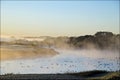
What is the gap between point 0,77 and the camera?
99.9 feet

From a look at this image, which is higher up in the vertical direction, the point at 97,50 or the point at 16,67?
the point at 16,67

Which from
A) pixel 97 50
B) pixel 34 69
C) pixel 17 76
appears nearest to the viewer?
pixel 17 76

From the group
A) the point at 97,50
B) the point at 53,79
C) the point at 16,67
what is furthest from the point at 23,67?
the point at 97,50

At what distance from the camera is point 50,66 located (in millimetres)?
44844

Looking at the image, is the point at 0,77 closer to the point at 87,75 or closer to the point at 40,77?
the point at 40,77

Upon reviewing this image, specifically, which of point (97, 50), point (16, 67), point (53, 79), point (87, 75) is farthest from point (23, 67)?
point (97, 50)

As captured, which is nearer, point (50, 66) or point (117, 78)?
point (117, 78)

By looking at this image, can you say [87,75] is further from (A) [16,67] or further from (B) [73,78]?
(A) [16,67]

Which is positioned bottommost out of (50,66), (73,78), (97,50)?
(97,50)

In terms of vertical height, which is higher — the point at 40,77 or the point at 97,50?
the point at 40,77

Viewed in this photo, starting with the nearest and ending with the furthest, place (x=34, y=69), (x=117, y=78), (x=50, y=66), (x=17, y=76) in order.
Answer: (x=117, y=78)
(x=17, y=76)
(x=34, y=69)
(x=50, y=66)

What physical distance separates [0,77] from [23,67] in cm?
1276

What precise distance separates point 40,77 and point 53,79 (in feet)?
4.24

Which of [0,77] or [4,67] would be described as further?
[4,67]
